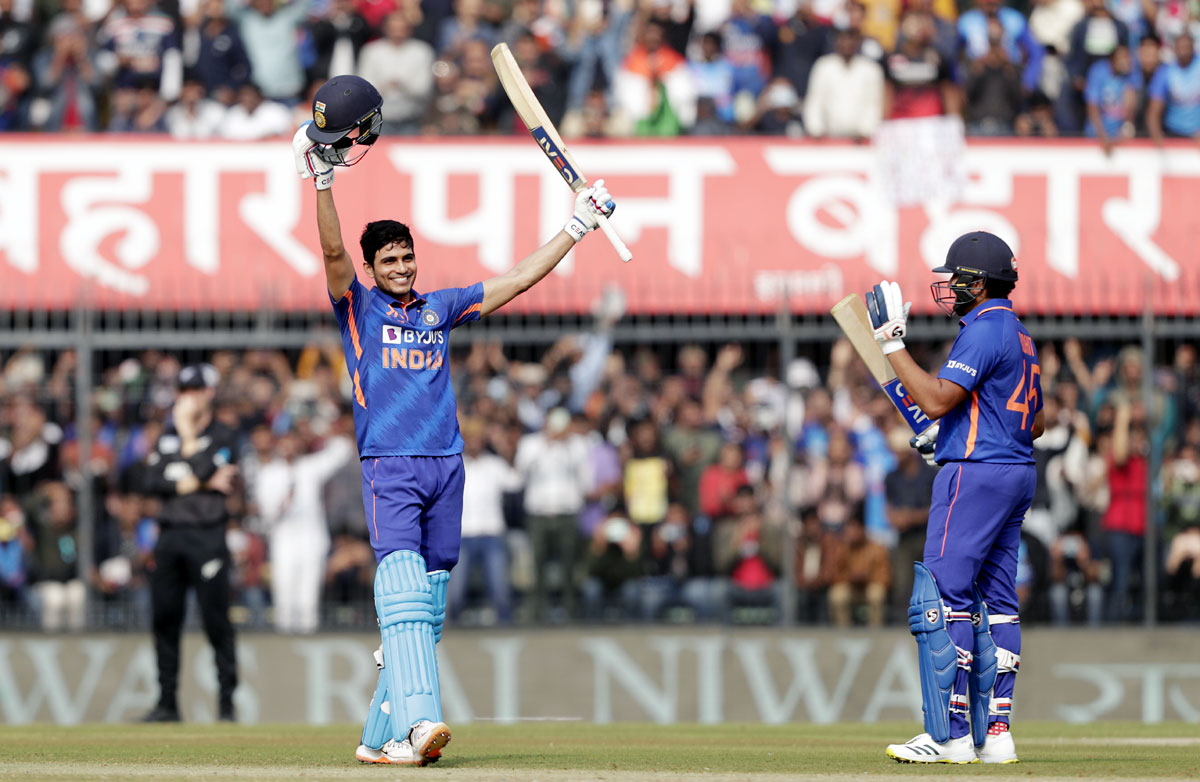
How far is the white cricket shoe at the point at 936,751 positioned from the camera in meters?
8.20

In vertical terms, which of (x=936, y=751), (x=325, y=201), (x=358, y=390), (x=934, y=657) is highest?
(x=325, y=201)

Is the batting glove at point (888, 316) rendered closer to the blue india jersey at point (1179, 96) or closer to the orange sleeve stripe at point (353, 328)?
the orange sleeve stripe at point (353, 328)

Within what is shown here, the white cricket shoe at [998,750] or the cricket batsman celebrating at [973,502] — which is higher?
the cricket batsman celebrating at [973,502]

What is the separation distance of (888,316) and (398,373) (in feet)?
6.99

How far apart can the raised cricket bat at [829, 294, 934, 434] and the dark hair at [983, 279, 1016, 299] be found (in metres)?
0.56

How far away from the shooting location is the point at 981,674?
8.45m

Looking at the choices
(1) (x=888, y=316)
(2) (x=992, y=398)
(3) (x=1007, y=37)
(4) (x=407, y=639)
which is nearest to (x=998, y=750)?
(2) (x=992, y=398)

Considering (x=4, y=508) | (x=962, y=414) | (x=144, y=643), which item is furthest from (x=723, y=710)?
(x=962, y=414)

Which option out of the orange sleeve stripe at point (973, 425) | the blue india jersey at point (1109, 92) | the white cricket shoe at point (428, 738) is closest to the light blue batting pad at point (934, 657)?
the orange sleeve stripe at point (973, 425)

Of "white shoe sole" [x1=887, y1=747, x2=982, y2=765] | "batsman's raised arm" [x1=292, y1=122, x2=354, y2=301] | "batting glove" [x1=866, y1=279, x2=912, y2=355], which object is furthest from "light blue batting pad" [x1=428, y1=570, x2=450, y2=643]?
"batting glove" [x1=866, y1=279, x2=912, y2=355]

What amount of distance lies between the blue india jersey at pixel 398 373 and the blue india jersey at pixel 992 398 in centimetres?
220

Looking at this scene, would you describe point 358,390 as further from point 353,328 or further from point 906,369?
point 906,369

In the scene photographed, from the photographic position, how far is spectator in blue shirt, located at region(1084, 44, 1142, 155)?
17922 millimetres

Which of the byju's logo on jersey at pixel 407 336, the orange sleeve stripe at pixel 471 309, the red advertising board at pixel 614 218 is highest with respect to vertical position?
the red advertising board at pixel 614 218
